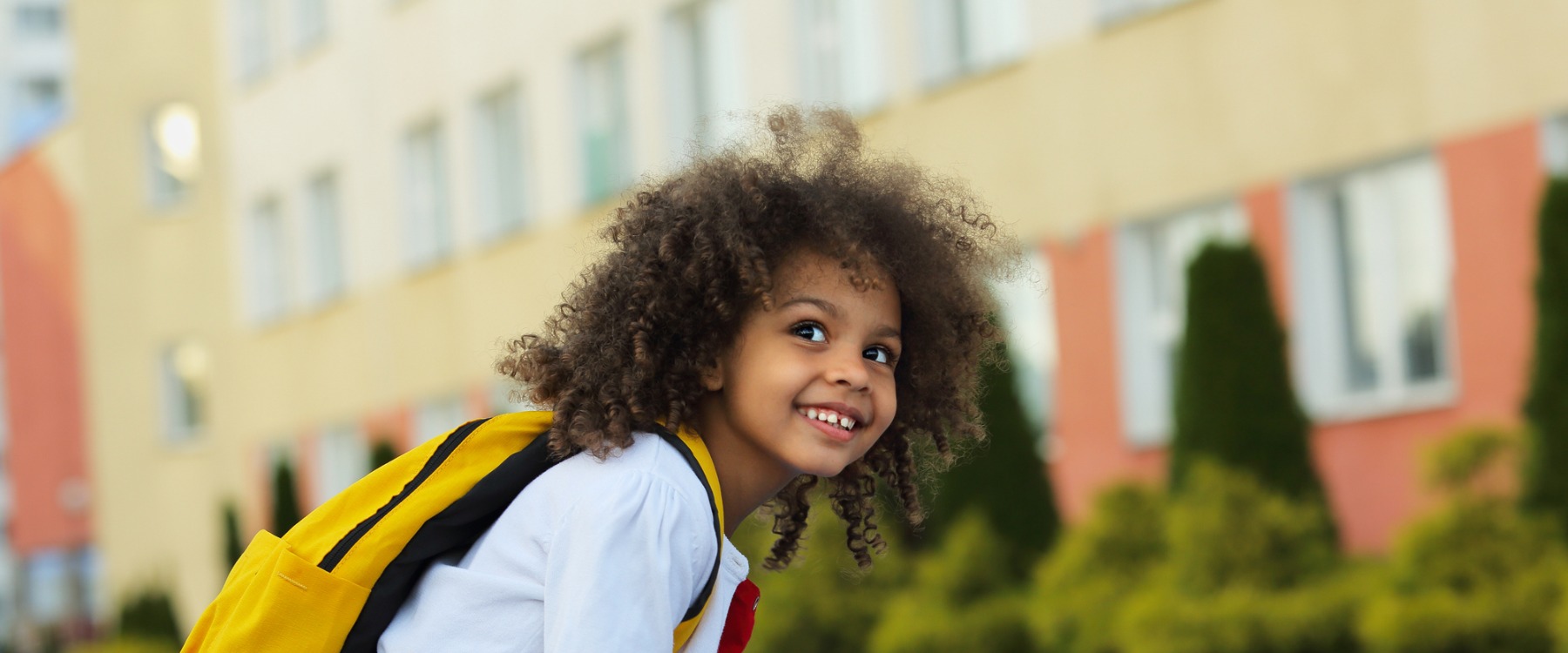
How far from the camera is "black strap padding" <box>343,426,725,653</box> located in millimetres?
3223

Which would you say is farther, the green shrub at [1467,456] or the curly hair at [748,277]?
the green shrub at [1467,456]

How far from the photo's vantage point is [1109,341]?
16031 millimetres

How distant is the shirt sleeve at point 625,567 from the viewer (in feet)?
9.66

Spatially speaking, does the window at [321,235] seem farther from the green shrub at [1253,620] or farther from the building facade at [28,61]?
the building facade at [28,61]

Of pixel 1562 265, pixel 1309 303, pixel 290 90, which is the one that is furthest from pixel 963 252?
pixel 290 90

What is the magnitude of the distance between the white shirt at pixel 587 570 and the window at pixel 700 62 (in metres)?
17.0

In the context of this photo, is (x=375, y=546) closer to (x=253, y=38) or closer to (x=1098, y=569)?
(x=1098, y=569)

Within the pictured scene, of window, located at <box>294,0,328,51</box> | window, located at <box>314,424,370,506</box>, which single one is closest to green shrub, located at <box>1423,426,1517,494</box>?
window, located at <box>314,424,370,506</box>

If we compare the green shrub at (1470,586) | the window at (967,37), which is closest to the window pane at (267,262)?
the window at (967,37)

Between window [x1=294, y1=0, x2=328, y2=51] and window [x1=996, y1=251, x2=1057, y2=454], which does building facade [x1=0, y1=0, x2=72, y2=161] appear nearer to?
window [x1=294, y1=0, x2=328, y2=51]

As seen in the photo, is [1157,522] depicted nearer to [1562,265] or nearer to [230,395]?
[1562,265]

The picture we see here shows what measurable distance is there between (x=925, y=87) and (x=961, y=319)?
46.0ft

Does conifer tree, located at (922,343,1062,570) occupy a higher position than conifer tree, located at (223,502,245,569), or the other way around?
conifer tree, located at (922,343,1062,570)

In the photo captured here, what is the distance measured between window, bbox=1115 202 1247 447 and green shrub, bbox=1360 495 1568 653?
508cm
